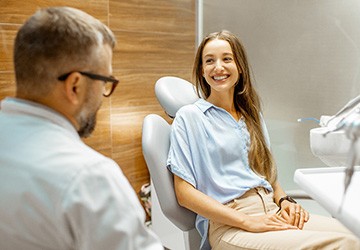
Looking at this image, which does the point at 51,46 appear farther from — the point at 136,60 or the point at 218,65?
the point at 136,60

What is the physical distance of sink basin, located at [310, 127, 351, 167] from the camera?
1.08 m

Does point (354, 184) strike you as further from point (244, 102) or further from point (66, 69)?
point (244, 102)

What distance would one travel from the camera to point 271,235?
4.58 feet

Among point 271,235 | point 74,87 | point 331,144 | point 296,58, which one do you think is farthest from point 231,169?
point 296,58

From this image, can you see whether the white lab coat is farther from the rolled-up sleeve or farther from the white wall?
the white wall

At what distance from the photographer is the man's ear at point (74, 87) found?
0.89 metres

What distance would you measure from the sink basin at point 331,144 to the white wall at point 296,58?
1.34 meters

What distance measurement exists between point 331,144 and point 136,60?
1.69 m

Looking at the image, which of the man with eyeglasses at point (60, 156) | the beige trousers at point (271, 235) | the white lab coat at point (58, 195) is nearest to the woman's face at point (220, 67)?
the beige trousers at point (271, 235)

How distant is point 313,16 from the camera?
240 cm

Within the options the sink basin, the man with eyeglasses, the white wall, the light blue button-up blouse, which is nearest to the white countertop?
the sink basin

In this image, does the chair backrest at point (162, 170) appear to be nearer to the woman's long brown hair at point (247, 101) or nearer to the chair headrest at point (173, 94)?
the chair headrest at point (173, 94)

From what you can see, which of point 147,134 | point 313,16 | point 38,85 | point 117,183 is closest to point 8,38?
point 147,134

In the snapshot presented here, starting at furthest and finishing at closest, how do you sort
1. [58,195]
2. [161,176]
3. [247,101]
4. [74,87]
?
[247,101]
[161,176]
[74,87]
[58,195]
